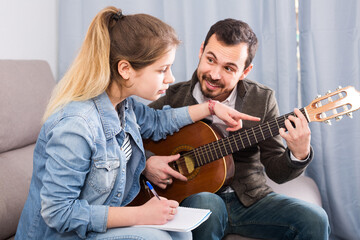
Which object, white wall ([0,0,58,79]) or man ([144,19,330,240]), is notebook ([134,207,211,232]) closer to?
man ([144,19,330,240])

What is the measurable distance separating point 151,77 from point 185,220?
0.44 metres

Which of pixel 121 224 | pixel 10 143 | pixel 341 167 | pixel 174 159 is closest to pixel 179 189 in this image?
pixel 174 159

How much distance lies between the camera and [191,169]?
61.6 inches

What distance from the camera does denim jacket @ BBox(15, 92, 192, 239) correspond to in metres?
1.08

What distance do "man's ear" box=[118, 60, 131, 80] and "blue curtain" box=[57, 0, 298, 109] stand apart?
0.96 metres

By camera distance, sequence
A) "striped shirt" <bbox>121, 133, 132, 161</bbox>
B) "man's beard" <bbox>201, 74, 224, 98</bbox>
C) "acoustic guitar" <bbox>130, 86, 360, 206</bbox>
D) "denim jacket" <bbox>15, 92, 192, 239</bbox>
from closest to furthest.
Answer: "denim jacket" <bbox>15, 92, 192, 239</bbox> < "striped shirt" <bbox>121, 133, 132, 161</bbox> < "acoustic guitar" <bbox>130, 86, 360, 206</bbox> < "man's beard" <bbox>201, 74, 224, 98</bbox>

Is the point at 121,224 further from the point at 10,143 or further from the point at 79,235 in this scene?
the point at 10,143

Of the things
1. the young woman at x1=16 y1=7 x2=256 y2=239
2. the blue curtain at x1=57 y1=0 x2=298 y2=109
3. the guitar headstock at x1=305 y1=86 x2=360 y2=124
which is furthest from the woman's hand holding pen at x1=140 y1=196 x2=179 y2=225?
the blue curtain at x1=57 y1=0 x2=298 y2=109

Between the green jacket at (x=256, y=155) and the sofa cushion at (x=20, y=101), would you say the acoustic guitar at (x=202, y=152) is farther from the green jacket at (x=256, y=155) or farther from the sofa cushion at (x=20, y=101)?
the sofa cushion at (x=20, y=101)

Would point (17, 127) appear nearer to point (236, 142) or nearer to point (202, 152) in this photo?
point (202, 152)

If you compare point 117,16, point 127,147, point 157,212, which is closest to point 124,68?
point 117,16

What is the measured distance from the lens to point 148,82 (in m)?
1.27

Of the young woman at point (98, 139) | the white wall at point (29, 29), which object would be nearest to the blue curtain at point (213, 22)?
the white wall at point (29, 29)

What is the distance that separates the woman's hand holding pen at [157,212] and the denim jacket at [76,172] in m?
0.11
